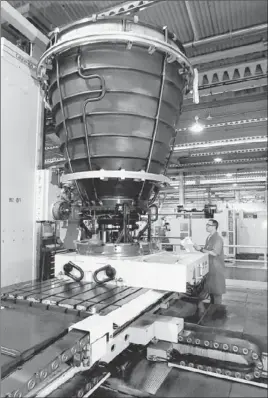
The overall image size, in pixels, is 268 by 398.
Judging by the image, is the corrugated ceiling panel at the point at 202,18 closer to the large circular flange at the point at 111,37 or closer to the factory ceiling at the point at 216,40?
the factory ceiling at the point at 216,40

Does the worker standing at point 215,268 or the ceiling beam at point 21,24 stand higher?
the ceiling beam at point 21,24

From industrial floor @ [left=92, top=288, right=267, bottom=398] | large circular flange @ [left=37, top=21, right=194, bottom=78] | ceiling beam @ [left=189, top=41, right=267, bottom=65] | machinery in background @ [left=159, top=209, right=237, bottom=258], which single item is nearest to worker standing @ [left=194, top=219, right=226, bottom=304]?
industrial floor @ [left=92, top=288, right=267, bottom=398]

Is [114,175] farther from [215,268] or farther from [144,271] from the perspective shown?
[215,268]

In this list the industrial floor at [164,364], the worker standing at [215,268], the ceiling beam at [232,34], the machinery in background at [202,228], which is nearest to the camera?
the industrial floor at [164,364]

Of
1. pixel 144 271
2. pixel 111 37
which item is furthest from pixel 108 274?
pixel 111 37

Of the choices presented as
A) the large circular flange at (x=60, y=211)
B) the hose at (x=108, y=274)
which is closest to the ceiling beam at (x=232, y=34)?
the large circular flange at (x=60, y=211)

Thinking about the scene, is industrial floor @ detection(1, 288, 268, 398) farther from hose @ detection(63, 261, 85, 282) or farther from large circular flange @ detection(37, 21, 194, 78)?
large circular flange @ detection(37, 21, 194, 78)

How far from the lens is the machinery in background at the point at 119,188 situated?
184 cm

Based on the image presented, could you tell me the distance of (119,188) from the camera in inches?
85.8

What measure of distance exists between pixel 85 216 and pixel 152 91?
1081 mm

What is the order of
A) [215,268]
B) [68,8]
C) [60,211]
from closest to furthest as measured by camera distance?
[60,211], [68,8], [215,268]

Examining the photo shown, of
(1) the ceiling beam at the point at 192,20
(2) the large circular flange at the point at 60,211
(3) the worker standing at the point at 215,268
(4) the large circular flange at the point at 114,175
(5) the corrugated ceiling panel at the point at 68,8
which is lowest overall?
(3) the worker standing at the point at 215,268

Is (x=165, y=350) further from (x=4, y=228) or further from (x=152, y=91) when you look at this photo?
(x=152, y=91)

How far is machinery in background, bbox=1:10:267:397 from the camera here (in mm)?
1839
